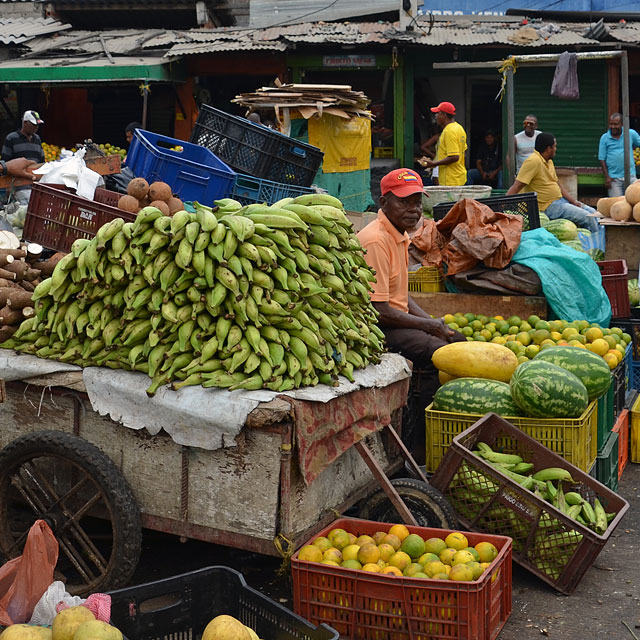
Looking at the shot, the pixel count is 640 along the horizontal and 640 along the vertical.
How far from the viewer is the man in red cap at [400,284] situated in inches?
224

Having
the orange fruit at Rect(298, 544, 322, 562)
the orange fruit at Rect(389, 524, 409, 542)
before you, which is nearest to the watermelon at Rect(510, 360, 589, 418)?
the orange fruit at Rect(389, 524, 409, 542)

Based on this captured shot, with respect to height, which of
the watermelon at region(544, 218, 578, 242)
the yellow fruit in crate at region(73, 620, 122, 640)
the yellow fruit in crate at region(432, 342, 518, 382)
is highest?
the watermelon at region(544, 218, 578, 242)

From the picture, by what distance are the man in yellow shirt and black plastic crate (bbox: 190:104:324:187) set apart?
8.95ft

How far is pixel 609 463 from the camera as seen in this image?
573 cm

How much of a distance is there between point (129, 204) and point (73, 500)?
2933 millimetres

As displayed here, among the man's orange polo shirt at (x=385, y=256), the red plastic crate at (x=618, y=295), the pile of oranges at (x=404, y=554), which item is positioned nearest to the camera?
the pile of oranges at (x=404, y=554)

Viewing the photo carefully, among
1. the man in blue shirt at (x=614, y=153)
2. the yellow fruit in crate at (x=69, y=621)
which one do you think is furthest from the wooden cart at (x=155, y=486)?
the man in blue shirt at (x=614, y=153)

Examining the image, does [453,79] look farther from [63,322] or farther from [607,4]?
[63,322]

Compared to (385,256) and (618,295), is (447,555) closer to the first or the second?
(385,256)

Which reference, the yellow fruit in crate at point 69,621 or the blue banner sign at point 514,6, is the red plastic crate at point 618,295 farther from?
the blue banner sign at point 514,6

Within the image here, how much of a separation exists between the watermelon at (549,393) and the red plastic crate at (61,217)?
9.95 ft

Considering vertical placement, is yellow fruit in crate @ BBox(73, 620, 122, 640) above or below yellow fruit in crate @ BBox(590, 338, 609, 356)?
below

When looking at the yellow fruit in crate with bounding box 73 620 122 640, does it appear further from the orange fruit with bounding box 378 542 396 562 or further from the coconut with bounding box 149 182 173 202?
the coconut with bounding box 149 182 173 202

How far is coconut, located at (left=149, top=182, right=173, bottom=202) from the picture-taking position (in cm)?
708
